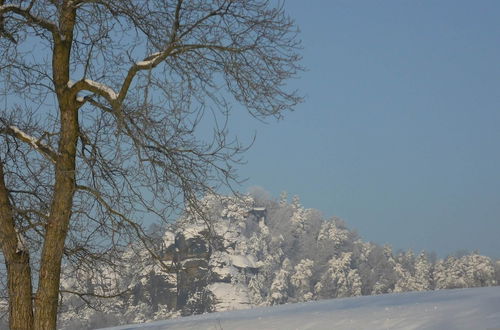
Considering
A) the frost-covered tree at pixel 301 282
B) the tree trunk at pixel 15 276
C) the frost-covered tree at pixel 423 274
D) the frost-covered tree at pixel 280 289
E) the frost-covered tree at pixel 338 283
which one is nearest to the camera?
the tree trunk at pixel 15 276

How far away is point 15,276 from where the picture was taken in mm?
9055

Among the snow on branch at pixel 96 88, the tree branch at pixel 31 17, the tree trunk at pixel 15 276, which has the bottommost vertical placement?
the tree trunk at pixel 15 276

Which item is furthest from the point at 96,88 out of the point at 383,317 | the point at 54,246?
the point at 383,317

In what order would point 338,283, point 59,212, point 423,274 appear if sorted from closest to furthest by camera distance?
point 59,212, point 423,274, point 338,283

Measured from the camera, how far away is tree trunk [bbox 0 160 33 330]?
29.6ft

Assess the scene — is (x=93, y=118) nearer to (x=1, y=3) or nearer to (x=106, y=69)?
(x=106, y=69)

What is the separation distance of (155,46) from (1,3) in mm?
2266

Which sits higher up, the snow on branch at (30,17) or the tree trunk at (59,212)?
the snow on branch at (30,17)

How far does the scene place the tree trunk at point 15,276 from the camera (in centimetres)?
901

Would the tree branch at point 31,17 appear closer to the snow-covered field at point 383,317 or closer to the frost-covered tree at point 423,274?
the snow-covered field at point 383,317

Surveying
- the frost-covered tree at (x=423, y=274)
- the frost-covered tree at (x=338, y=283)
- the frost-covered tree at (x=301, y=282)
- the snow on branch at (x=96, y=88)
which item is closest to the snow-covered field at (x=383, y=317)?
the snow on branch at (x=96, y=88)

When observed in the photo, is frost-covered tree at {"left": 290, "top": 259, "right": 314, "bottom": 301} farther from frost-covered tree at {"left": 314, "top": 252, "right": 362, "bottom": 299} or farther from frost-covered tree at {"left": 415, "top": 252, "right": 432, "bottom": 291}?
frost-covered tree at {"left": 415, "top": 252, "right": 432, "bottom": 291}

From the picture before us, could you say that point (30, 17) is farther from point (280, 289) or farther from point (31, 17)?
point (280, 289)

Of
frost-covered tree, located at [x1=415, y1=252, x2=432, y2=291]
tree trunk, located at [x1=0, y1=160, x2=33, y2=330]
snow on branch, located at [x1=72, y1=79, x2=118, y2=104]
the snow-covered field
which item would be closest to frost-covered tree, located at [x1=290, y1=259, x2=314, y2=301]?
frost-covered tree, located at [x1=415, y1=252, x2=432, y2=291]
